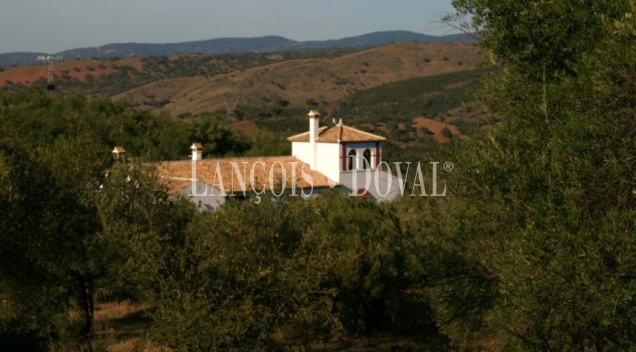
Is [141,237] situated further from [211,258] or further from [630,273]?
[630,273]

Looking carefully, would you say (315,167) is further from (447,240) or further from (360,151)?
(447,240)

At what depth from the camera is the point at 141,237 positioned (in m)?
12.4

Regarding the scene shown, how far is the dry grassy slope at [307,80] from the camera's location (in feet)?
354

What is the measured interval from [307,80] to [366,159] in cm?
7971

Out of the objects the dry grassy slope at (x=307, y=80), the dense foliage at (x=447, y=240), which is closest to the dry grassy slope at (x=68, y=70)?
the dry grassy slope at (x=307, y=80)

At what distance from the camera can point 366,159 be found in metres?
40.7

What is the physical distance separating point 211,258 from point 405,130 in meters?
54.8

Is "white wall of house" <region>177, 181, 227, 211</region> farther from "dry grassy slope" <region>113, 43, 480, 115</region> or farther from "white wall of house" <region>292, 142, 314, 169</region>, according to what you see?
"dry grassy slope" <region>113, 43, 480, 115</region>

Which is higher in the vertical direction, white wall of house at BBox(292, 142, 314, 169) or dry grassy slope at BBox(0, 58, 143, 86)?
dry grassy slope at BBox(0, 58, 143, 86)

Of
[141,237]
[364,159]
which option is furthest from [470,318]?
[364,159]

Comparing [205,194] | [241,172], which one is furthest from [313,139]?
[205,194]

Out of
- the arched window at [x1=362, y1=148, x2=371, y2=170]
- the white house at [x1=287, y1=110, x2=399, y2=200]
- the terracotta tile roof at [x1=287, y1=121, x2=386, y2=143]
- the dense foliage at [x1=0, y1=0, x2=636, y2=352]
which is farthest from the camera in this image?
the arched window at [x1=362, y1=148, x2=371, y2=170]

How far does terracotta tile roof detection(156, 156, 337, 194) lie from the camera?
34.9 m

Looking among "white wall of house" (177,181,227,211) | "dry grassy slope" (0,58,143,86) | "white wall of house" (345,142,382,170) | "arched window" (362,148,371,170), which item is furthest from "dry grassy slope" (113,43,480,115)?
"white wall of house" (177,181,227,211)
